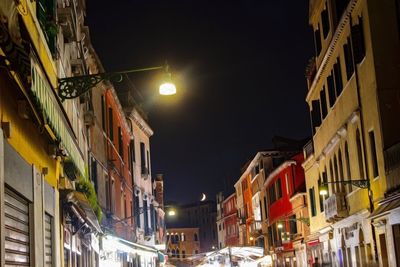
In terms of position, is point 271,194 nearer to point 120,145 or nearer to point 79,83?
point 120,145

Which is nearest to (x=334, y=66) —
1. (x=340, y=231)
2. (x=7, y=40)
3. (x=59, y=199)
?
(x=340, y=231)

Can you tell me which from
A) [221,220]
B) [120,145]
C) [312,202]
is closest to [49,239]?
[120,145]

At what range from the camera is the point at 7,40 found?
5.90 m

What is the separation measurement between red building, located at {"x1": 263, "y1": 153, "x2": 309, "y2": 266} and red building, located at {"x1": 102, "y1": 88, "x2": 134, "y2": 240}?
10674mm

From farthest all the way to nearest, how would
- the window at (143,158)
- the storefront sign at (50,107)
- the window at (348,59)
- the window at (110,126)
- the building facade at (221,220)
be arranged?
the building facade at (221,220), the window at (143,158), the window at (110,126), the window at (348,59), the storefront sign at (50,107)

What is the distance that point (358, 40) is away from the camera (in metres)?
21.4

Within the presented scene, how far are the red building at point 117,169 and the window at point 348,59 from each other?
9.33 meters

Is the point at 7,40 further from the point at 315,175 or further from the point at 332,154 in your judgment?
the point at 315,175

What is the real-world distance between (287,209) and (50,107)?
131ft

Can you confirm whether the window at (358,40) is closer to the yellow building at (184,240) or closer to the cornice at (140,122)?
the cornice at (140,122)

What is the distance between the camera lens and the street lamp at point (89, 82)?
11.2 metres

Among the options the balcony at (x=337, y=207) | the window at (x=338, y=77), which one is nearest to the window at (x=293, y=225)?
the balcony at (x=337, y=207)

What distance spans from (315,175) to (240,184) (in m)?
44.7

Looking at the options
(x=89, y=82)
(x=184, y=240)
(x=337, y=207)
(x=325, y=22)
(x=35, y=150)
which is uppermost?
(x=325, y=22)
